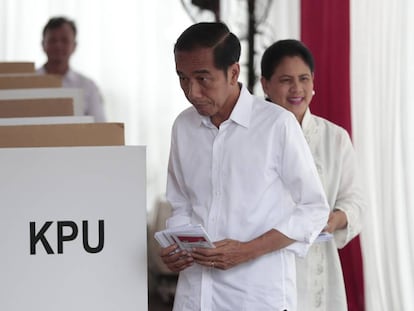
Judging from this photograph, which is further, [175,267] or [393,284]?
[393,284]

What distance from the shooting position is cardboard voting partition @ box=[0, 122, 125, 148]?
196 cm

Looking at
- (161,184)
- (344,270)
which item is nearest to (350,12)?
(344,270)

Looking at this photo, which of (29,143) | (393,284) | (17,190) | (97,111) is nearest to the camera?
(17,190)

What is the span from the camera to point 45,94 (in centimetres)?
295

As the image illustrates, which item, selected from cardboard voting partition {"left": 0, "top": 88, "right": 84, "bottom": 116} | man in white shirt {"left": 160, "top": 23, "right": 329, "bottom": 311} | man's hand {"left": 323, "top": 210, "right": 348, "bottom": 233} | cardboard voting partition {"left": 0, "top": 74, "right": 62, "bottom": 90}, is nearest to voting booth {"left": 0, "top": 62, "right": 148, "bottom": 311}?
man in white shirt {"left": 160, "top": 23, "right": 329, "bottom": 311}

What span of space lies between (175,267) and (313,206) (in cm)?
33

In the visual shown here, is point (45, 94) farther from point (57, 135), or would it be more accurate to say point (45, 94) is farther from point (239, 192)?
point (239, 192)

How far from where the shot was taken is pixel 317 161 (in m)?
2.50

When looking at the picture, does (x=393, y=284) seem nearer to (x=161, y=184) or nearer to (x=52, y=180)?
(x=52, y=180)

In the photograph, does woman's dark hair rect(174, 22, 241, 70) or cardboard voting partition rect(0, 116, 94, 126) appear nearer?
woman's dark hair rect(174, 22, 241, 70)

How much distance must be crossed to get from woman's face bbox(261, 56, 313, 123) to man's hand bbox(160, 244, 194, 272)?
75 centimetres

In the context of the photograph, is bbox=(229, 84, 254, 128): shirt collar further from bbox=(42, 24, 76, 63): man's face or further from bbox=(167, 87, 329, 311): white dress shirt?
bbox=(42, 24, 76, 63): man's face

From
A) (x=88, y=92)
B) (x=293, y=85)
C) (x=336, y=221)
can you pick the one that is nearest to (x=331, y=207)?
(x=336, y=221)

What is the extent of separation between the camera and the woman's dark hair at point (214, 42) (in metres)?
1.85
